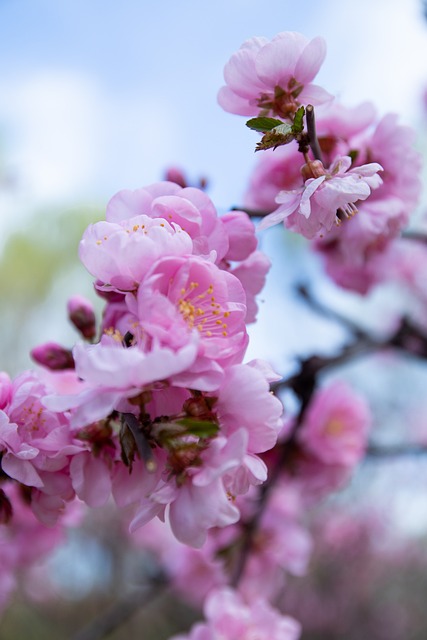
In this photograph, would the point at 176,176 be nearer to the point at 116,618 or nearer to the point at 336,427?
the point at 336,427

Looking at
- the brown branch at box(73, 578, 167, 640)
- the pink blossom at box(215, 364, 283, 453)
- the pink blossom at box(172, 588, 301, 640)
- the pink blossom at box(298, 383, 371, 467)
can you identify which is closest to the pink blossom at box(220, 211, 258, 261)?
the pink blossom at box(215, 364, 283, 453)

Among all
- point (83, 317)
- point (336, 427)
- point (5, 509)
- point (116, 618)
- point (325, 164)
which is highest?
point (325, 164)

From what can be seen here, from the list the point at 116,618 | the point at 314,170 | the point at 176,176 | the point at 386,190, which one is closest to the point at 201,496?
the point at 314,170

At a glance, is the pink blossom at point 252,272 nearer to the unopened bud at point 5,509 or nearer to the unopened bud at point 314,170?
the unopened bud at point 314,170

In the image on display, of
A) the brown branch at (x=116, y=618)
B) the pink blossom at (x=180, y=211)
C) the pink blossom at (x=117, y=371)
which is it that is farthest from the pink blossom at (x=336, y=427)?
the pink blossom at (x=117, y=371)

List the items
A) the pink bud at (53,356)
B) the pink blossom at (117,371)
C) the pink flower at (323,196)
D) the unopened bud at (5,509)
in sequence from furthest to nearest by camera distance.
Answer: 1. the pink bud at (53,356)
2. the unopened bud at (5,509)
3. the pink flower at (323,196)
4. the pink blossom at (117,371)

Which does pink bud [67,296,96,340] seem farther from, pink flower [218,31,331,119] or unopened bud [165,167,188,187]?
pink flower [218,31,331,119]

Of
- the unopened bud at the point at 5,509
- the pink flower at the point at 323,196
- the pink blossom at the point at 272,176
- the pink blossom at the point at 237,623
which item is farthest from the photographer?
the pink blossom at the point at 272,176
